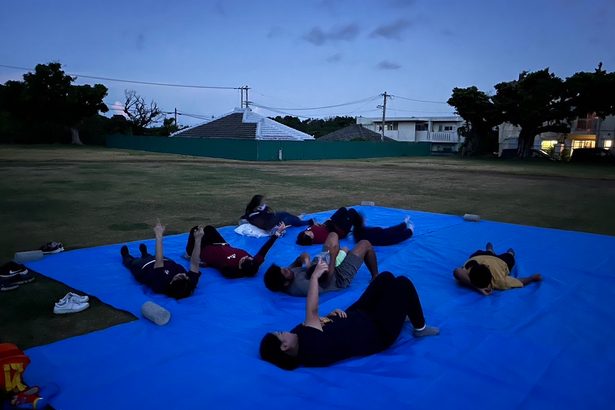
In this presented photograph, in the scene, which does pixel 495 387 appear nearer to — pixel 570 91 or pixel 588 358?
pixel 588 358

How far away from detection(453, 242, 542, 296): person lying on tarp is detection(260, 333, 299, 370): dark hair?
251 cm

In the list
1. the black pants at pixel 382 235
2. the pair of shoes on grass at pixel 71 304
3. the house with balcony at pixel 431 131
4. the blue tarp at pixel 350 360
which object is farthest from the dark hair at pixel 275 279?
the house with balcony at pixel 431 131

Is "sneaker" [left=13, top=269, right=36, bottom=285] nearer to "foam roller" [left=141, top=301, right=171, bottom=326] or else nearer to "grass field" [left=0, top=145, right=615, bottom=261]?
"grass field" [left=0, top=145, right=615, bottom=261]

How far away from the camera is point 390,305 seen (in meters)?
3.35

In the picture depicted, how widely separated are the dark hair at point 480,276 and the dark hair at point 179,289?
3.08 m

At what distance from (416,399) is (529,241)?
197 inches

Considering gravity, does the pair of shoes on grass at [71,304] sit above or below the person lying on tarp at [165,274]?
below

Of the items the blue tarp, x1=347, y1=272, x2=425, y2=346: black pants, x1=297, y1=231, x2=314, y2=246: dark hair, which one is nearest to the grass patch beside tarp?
the blue tarp

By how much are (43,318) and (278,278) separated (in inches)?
87.8

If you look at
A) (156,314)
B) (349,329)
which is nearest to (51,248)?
(156,314)

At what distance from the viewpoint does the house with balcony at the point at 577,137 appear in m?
39.9

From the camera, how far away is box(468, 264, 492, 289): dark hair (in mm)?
4574

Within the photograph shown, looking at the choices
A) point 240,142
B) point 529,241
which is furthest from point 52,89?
point 529,241

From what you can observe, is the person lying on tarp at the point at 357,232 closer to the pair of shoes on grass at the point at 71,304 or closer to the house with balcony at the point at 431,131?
the pair of shoes on grass at the point at 71,304
